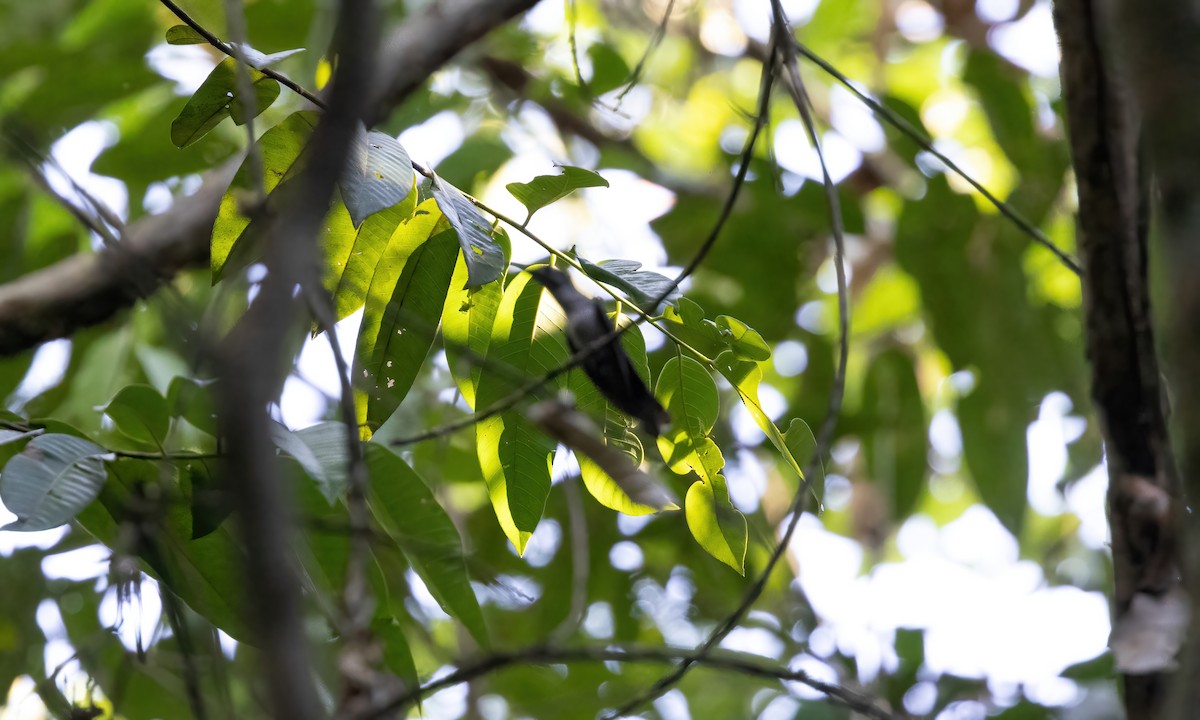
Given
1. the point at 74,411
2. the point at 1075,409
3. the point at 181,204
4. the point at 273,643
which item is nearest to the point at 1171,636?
the point at 273,643

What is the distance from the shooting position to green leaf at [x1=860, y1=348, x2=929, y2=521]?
2227mm

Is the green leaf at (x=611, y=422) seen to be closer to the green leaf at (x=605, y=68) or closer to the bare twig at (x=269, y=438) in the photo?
the bare twig at (x=269, y=438)

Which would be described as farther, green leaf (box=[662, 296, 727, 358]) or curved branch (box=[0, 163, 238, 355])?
curved branch (box=[0, 163, 238, 355])

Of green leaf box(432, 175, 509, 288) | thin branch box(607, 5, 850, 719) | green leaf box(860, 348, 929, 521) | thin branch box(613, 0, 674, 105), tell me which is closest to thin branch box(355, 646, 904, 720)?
thin branch box(607, 5, 850, 719)

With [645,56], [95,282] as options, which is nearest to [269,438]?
[645,56]

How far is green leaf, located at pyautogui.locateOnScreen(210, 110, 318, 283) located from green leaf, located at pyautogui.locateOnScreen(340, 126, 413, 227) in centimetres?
7

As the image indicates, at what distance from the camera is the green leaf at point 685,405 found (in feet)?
3.36

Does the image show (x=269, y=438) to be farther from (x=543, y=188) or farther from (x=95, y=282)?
(x=95, y=282)

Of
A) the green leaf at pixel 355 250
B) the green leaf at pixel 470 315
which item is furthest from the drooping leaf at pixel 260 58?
the green leaf at pixel 470 315

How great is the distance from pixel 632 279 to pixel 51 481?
1.75 ft

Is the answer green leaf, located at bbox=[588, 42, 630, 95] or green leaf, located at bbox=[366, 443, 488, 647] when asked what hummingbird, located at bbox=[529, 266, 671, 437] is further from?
green leaf, located at bbox=[588, 42, 630, 95]

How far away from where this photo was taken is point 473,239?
924 millimetres

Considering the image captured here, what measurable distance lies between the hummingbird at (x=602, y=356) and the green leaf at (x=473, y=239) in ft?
0.22

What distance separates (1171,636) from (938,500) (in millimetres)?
2778
